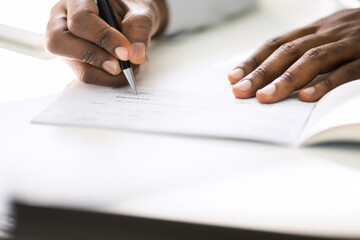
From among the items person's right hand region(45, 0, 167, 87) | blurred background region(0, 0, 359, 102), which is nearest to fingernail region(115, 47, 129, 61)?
person's right hand region(45, 0, 167, 87)

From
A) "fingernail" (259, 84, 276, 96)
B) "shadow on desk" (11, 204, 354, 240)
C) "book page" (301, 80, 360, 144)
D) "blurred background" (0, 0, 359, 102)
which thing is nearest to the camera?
"shadow on desk" (11, 204, 354, 240)

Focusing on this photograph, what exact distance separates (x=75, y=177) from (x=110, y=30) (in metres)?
0.30

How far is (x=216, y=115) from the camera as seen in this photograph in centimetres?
62

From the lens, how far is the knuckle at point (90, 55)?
2.40 ft

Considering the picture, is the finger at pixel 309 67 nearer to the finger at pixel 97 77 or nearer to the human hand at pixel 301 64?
the human hand at pixel 301 64

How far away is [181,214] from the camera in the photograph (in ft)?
1.41

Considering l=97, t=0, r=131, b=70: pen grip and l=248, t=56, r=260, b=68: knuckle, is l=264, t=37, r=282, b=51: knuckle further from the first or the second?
l=97, t=0, r=131, b=70: pen grip

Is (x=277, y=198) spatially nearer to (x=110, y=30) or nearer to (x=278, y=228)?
(x=278, y=228)

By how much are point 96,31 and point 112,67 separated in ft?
0.21

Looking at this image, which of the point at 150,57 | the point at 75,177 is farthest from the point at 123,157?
the point at 150,57

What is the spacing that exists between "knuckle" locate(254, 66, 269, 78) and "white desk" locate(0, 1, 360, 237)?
19cm

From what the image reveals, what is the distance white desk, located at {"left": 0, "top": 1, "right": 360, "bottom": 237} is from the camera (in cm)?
43

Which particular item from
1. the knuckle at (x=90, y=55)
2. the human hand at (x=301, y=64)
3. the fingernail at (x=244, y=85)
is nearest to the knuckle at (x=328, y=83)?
the human hand at (x=301, y=64)

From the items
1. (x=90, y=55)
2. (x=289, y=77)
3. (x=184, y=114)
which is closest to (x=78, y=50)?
(x=90, y=55)
